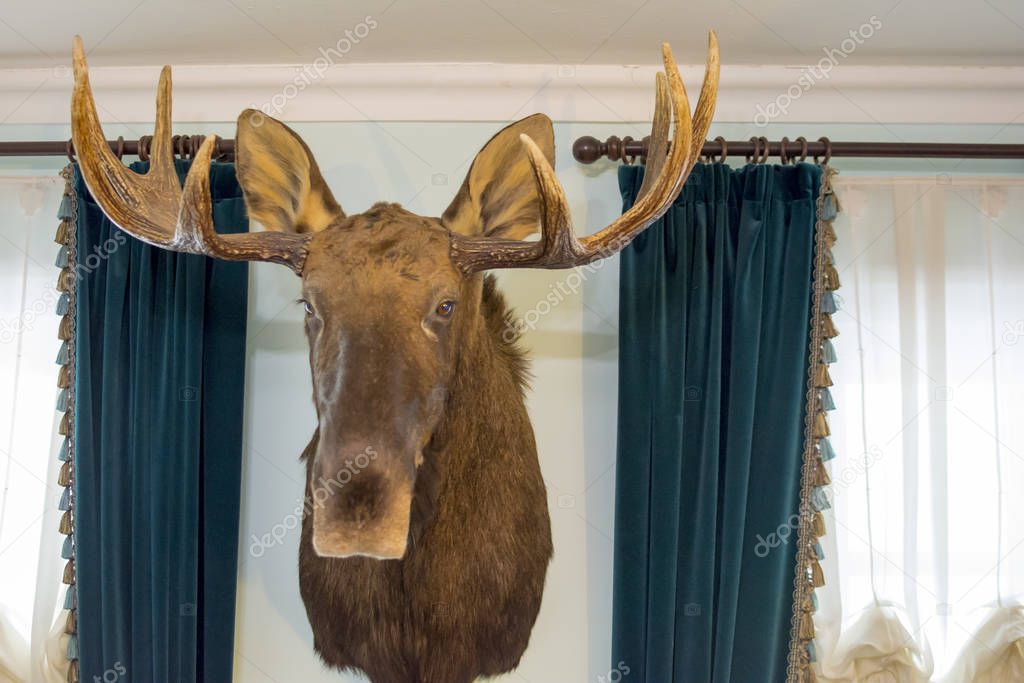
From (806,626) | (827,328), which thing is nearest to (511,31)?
(827,328)

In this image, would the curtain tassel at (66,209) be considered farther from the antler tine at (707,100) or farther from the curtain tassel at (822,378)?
the curtain tassel at (822,378)

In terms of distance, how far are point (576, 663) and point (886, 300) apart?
138cm

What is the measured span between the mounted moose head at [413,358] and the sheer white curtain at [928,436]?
92 cm

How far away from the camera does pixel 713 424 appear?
2004 mm

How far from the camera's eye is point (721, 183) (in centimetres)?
209

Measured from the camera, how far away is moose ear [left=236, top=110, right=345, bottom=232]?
175cm

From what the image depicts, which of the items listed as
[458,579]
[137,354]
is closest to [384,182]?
[137,354]

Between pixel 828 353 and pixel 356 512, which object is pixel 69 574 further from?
pixel 828 353

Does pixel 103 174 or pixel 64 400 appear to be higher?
pixel 103 174

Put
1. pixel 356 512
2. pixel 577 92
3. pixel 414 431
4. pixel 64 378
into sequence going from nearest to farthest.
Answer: pixel 356 512, pixel 414 431, pixel 64 378, pixel 577 92

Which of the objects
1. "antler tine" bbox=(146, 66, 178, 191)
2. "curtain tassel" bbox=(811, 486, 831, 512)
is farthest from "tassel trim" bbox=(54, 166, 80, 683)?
"curtain tassel" bbox=(811, 486, 831, 512)

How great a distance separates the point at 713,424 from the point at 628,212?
29.6 inches

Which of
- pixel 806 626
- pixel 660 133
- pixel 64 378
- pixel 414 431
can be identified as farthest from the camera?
pixel 64 378

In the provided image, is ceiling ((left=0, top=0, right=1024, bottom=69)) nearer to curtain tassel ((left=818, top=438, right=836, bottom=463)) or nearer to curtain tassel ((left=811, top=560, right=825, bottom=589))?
curtain tassel ((left=818, top=438, right=836, bottom=463))
